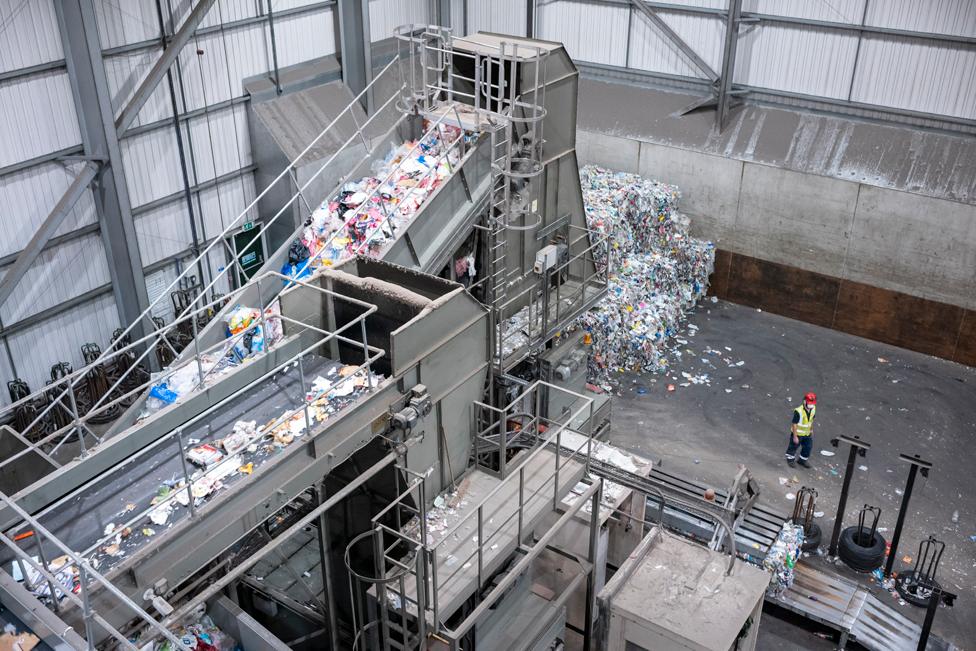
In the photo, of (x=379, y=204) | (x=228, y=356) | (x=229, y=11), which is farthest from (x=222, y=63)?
(x=228, y=356)

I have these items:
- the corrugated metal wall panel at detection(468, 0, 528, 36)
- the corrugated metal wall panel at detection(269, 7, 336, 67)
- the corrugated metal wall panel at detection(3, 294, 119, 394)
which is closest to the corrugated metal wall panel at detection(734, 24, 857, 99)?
the corrugated metal wall panel at detection(468, 0, 528, 36)

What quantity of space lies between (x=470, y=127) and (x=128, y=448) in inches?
238

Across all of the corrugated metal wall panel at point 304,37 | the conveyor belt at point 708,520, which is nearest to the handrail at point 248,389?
the conveyor belt at point 708,520

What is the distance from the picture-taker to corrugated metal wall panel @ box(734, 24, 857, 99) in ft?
57.0

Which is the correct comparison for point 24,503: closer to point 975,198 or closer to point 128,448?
point 128,448

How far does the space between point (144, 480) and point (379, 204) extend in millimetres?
5167

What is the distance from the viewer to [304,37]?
56.0 ft

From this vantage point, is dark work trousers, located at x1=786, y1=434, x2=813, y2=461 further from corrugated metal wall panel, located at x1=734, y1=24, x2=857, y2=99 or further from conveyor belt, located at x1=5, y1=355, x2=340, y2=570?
conveyor belt, located at x1=5, y1=355, x2=340, y2=570

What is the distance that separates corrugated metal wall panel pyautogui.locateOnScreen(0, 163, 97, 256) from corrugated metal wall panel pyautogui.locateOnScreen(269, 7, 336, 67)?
4716mm

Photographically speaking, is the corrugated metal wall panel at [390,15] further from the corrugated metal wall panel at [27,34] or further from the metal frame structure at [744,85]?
the corrugated metal wall panel at [27,34]

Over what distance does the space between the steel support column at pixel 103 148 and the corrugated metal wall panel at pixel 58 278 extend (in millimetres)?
214

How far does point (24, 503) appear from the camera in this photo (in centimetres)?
689

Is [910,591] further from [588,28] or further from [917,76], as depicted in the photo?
[588,28]

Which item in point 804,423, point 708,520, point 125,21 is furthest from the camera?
point 125,21
